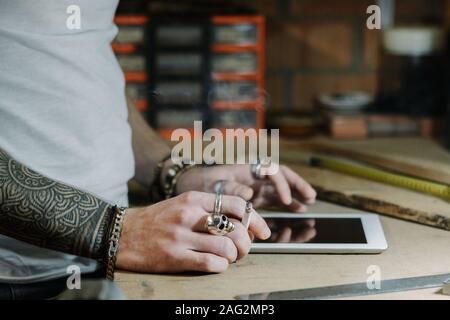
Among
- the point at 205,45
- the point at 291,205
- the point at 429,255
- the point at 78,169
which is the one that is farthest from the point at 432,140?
the point at 78,169

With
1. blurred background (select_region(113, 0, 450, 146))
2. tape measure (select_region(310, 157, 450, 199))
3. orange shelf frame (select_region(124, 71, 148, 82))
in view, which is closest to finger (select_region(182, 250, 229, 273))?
tape measure (select_region(310, 157, 450, 199))

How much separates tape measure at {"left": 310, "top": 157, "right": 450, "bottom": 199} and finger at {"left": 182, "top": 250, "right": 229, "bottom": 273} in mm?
515

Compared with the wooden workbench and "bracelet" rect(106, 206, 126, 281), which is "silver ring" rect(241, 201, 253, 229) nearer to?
the wooden workbench

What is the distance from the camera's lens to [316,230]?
4.06 ft

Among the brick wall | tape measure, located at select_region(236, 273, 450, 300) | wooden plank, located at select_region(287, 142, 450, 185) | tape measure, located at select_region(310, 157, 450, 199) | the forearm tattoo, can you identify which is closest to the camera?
tape measure, located at select_region(236, 273, 450, 300)

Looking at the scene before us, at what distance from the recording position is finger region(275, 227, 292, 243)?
1.19 meters

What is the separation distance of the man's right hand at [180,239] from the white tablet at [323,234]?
0.28 feet

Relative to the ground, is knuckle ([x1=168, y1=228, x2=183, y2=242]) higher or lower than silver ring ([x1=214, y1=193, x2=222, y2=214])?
lower

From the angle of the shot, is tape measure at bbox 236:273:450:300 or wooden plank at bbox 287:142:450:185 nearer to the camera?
tape measure at bbox 236:273:450:300

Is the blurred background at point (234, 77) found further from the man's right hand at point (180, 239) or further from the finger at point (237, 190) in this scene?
the man's right hand at point (180, 239)

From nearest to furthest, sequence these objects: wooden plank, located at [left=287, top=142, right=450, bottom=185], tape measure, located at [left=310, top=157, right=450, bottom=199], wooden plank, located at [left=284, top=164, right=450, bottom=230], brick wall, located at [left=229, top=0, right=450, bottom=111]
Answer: wooden plank, located at [left=284, top=164, right=450, bottom=230] < tape measure, located at [left=310, top=157, right=450, bottom=199] < wooden plank, located at [left=287, top=142, right=450, bottom=185] < brick wall, located at [left=229, top=0, right=450, bottom=111]

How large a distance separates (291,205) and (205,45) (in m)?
0.82

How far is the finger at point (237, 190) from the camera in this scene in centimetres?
133

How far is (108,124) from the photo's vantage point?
4.26 feet
